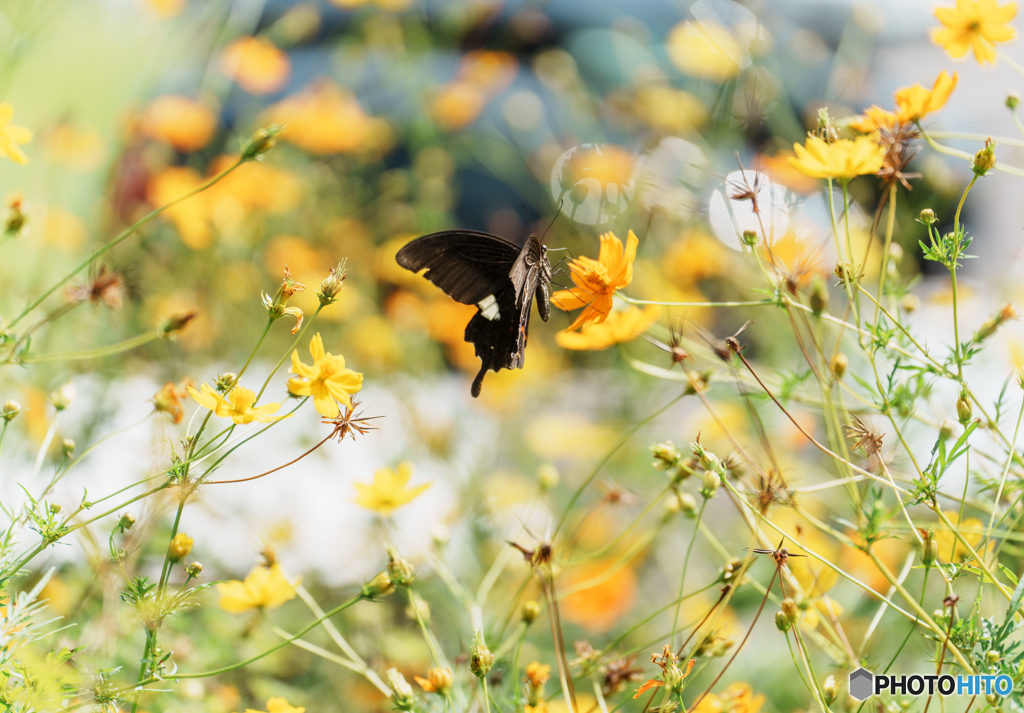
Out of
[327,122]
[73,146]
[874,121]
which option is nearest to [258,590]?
[874,121]

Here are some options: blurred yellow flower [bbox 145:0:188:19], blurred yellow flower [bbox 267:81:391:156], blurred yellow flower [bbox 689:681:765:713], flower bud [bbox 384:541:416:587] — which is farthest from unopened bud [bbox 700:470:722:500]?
blurred yellow flower [bbox 145:0:188:19]

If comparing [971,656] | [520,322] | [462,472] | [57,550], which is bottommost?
[462,472]

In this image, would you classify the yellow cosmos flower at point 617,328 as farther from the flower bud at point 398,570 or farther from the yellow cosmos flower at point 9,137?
the yellow cosmos flower at point 9,137

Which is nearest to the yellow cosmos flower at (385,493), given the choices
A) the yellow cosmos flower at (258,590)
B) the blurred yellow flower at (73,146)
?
the yellow cosmos flower at (258,590)

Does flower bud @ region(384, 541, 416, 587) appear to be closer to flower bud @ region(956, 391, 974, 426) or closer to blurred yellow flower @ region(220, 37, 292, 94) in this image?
flower bud @ region(956, 391, 974, 426)

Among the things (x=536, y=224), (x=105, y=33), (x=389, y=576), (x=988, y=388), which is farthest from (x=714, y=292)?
(x=105, y=33)

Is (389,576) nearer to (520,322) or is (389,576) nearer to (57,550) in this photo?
(520,322)
